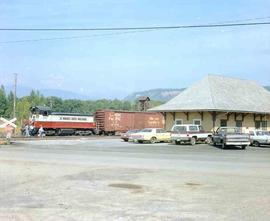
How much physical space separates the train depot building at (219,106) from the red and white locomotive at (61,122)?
16.3 m

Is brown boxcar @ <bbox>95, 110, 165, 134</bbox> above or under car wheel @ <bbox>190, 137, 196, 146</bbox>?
above

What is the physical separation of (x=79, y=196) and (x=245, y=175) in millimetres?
7774

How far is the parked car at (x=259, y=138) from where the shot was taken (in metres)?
46.2

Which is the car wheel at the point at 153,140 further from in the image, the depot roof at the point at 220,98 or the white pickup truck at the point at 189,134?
the depot roof at the point at 220,98

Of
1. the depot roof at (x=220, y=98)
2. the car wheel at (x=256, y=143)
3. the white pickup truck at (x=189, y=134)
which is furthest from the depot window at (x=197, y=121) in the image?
the car wheel at (x=256, y=143)

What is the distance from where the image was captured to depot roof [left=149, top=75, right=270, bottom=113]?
5159cm

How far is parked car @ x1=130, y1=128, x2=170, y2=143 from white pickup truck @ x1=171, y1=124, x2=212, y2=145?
3334mm

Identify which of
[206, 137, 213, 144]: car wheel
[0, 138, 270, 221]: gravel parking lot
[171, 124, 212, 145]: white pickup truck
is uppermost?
[171, 124, 212, 145]: white pickup truck

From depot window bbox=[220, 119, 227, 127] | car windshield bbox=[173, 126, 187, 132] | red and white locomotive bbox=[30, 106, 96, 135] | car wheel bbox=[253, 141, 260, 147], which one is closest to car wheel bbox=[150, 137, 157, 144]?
car windshield bbox=[173, 126, 187, 132]

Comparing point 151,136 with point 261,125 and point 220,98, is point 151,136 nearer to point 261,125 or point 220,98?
point 220,98

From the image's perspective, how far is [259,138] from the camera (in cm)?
4650

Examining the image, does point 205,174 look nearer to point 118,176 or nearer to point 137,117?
point 118,176

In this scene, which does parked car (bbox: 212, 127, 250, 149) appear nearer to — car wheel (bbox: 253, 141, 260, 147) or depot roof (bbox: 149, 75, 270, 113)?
car wheel (bbox: 253, 141, 260, 147)

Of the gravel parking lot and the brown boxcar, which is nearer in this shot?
the gravel parking lot
